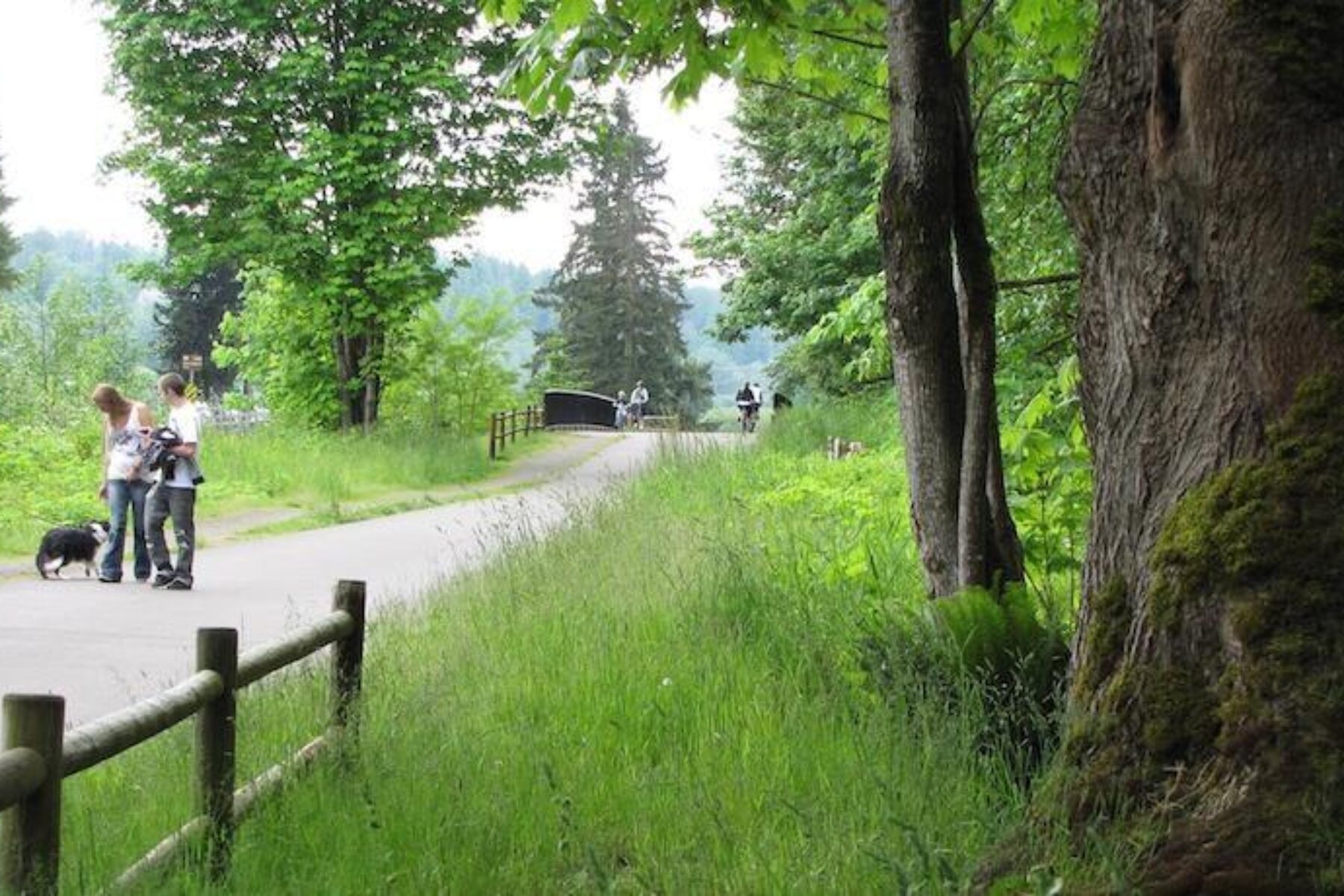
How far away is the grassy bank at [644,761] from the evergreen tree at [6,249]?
6409cm

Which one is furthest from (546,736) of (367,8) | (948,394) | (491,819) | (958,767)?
(367,8)

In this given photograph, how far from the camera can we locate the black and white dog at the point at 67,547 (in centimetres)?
1326

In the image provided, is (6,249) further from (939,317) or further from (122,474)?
(939,317)

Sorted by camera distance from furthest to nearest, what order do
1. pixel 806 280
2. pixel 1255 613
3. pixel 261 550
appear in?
pixel 806 280 → pixel 261 550 → pixel 1255 613

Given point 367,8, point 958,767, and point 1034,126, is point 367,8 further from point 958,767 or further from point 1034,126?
point 958,767

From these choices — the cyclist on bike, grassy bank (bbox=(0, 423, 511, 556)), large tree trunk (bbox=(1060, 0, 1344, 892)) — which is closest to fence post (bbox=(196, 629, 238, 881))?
large tree trunk (bbox=(1060, 0, 1344, 892))

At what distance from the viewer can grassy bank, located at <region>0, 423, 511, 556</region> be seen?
18.1 metres

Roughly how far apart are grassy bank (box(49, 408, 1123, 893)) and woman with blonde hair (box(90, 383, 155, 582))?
19.9 feet

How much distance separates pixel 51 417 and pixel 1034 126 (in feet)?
101

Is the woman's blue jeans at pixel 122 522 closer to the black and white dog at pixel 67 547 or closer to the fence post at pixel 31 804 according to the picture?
the black and white dog at pixel 67 547

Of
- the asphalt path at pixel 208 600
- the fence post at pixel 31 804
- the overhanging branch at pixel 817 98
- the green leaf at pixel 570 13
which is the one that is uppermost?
the overhanging branch at pixel 817 98

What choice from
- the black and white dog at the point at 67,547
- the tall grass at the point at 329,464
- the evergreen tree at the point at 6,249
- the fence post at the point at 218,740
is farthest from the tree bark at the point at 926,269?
the evergreen tree at the point at 6,249

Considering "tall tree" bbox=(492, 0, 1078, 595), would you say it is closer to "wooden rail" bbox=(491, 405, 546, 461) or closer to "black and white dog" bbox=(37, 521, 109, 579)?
"black and white dog" bbox=(37, 521, 109, 579)

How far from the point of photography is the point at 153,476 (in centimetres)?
1383
